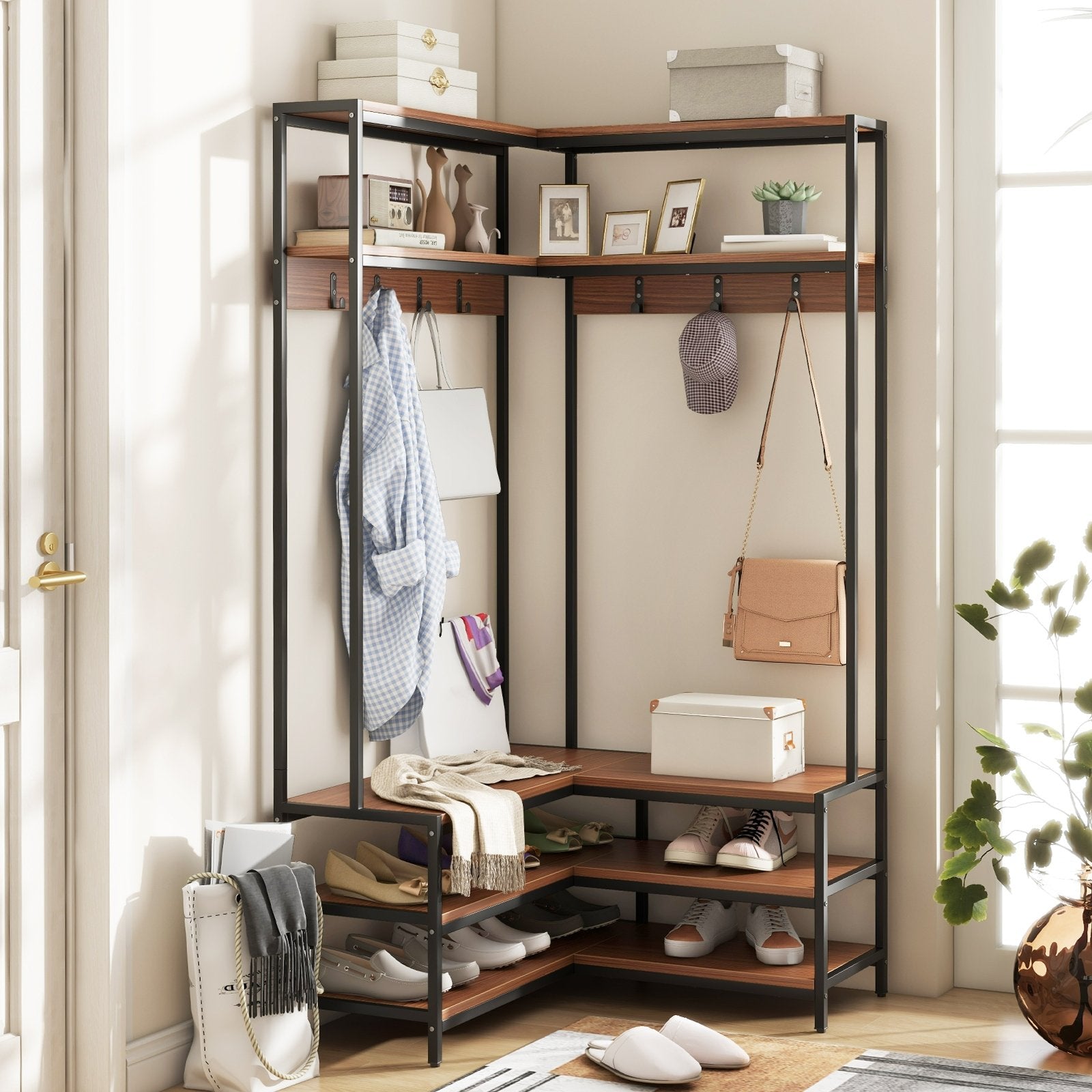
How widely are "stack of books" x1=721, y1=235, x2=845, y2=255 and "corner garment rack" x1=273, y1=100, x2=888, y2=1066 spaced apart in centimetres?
2

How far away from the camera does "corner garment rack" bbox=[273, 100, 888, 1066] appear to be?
3.45m

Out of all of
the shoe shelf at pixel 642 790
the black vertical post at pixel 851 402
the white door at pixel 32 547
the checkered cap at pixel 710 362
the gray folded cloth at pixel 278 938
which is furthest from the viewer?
the checkered cap at pixel 710 362

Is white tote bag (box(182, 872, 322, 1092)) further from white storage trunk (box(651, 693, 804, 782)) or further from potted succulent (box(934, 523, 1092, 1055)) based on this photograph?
potted succulent (box(934, 523, 1092, 1055))

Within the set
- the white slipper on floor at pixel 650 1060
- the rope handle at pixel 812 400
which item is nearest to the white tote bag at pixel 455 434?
the rope handle at pixel 812 400

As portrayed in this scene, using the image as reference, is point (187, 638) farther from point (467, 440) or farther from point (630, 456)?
point (630, 456)

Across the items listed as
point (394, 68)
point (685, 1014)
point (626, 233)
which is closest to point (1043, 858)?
point (685, 1014)

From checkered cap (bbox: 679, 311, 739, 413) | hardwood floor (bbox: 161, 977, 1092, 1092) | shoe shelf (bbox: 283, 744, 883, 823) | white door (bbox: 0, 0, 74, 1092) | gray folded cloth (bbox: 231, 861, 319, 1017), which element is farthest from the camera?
checkered cap (bbox: 679, 311, 739, 413)

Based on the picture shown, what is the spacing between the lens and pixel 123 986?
10.5 feet

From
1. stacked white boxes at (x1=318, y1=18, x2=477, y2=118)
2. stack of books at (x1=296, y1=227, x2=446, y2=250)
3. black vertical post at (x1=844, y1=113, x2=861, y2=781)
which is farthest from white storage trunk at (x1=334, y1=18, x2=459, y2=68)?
black vertical post at (x1=844, y1=113, x2=861, y2=781)

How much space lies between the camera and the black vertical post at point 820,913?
3.60m

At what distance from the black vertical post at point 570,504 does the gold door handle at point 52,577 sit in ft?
4.68

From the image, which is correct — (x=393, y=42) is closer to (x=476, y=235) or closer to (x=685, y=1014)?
(x=476, y=235)

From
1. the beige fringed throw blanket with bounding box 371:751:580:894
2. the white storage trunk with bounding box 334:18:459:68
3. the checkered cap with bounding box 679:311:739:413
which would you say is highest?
the white storage trunk with bounding box 334:18:459:68

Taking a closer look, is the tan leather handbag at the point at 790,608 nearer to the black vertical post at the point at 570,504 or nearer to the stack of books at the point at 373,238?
the black vertical post at the point at 570,504
